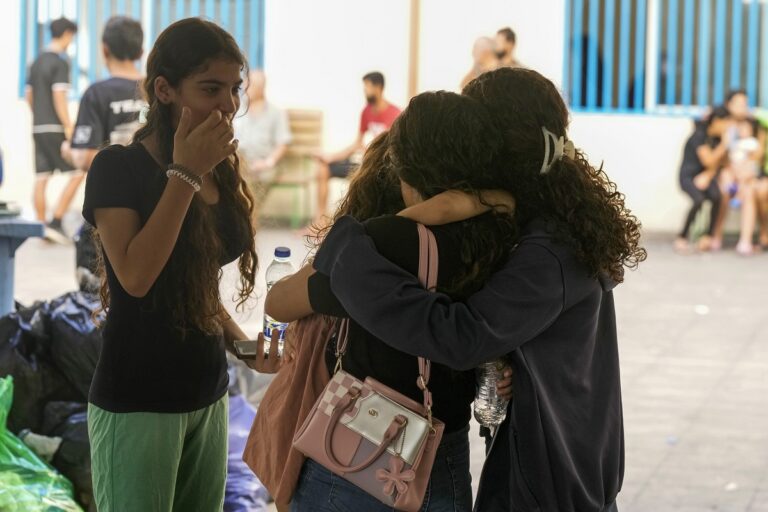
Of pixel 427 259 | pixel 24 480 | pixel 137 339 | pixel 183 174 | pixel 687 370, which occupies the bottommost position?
pixel 687 370

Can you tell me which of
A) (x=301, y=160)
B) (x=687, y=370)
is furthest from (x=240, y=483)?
(x=301, y=160)

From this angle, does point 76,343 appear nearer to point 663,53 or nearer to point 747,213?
point 747,213

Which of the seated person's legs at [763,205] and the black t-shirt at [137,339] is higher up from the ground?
the black t-shirt at [137,339]

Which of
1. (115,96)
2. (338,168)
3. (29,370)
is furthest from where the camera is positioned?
(338,168)

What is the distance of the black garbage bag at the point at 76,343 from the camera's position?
14.3 feet

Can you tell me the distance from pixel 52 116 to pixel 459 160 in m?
10.8

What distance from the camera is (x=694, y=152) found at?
11977 mm

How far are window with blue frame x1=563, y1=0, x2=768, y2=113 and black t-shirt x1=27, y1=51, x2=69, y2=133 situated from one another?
5.05m

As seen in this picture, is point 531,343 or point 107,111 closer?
point 531,343

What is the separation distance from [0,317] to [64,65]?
802 cm

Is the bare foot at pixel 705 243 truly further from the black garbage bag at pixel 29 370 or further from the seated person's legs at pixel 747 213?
the black garbage bag at pixel 29 370

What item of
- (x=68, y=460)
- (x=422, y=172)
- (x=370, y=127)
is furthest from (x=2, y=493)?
(x=370, y=127)

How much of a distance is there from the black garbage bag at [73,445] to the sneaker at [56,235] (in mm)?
7673

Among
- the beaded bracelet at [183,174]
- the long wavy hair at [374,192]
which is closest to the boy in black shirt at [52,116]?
the beaded bracelet at [183,174]
